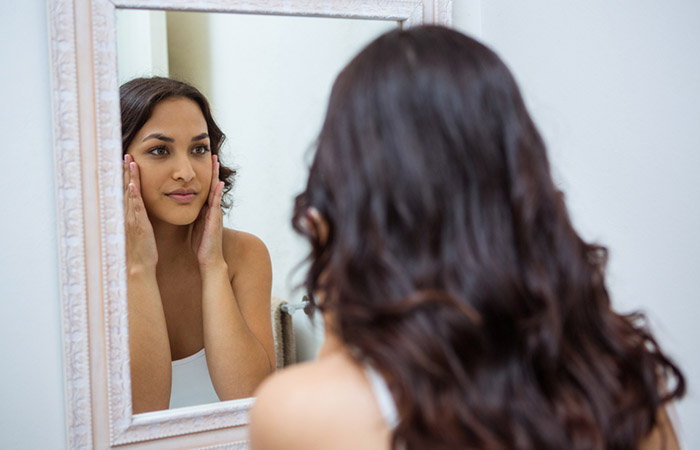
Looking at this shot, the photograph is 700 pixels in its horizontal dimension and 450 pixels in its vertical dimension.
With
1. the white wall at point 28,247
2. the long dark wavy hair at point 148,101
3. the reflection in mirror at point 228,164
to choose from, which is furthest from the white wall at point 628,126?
the white wall at point 28,247

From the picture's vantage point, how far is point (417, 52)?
51 centimetres

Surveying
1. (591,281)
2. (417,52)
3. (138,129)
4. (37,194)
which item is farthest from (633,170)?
(37,194)

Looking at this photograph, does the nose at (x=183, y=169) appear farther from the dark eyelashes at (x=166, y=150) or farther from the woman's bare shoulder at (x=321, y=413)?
the woman's bare shoulder at (x=321, y=413)

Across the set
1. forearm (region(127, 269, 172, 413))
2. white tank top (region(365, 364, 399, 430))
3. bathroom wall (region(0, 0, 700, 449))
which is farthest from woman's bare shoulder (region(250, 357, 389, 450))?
bathroom wall (region(0, 0, 700, 449))

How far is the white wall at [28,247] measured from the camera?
32.9 inches

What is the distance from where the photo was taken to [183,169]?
0.90 m

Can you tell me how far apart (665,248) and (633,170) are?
0.54 feet

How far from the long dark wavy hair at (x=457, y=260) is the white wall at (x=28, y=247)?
54 cm

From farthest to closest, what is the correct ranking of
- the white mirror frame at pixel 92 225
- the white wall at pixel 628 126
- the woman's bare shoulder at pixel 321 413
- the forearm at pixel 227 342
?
the white wall at pixel 628 126 < the forearm at pixel 227 342 < the white mirror frame at pixel 92 225 < the woman's bare shoulder at pixel 321 413

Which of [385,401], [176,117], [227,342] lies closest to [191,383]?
[227,342]

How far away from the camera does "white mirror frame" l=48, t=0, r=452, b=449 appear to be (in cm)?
83

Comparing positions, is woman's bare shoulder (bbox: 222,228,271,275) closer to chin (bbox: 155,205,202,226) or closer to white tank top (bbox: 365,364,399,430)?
chin (bbox: 155,205,202,226)

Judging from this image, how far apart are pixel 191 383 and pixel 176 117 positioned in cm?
42

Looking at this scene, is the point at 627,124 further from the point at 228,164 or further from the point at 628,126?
the point at 228,164
